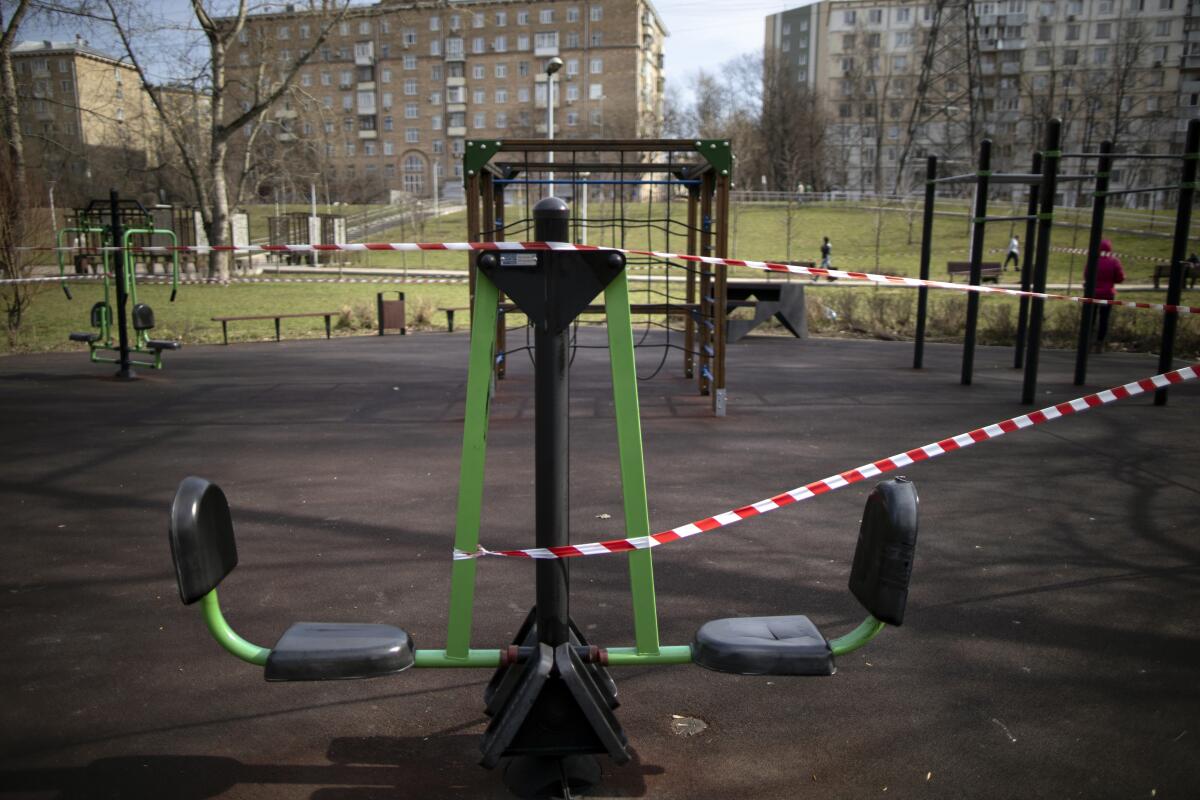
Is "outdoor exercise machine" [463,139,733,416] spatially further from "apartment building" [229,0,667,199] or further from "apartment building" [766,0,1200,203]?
"apartment building" [229,0,667,199]

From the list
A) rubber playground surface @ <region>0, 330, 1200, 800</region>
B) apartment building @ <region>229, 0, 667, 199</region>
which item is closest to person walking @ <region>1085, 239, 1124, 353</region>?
rubber playground surface @ <region>0, 330, 1200, 800</region>

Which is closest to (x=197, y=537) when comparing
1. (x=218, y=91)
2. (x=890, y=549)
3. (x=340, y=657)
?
(x=340, y=657)

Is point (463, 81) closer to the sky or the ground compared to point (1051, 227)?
closer to the sky

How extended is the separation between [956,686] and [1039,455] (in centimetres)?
409

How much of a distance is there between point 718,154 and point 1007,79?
7162 centimetres

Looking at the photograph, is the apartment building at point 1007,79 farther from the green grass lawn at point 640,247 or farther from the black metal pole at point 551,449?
the black metal pole at point 551,449

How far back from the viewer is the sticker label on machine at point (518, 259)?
2.41 m

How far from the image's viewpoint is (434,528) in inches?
197

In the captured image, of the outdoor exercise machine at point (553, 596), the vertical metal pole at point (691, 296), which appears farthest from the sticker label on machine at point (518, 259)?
the vertical metal pole at point (691, 296)

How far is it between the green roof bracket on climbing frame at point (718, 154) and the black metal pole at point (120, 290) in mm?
5897

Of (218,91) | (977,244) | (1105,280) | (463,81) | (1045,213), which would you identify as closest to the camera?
(1045,213)

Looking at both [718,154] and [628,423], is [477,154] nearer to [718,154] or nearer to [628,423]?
[718,154]

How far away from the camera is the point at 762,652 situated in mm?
2496

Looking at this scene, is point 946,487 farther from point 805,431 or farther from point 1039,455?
point 805,431
